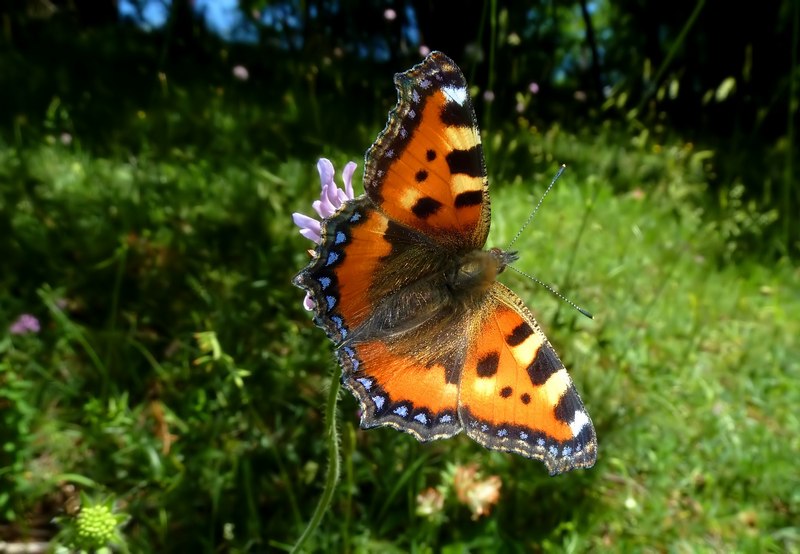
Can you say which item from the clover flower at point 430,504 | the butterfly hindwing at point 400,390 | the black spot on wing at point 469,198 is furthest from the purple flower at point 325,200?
the clover flower at point 430,504

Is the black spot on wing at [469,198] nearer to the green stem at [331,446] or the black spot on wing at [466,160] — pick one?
the black spot on wing at [466,160]

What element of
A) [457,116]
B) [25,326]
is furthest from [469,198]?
[25,326]

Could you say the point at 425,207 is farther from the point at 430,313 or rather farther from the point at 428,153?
the point at 430,313

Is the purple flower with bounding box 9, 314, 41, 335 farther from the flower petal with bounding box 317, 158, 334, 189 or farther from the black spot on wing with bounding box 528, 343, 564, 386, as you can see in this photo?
the black spot on wing with bounding box 528, 343, 564, 386

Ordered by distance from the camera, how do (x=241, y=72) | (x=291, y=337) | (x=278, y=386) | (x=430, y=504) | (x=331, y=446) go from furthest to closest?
(x=241, y=72), (x=291, y=337), (x=278, y=386), (x=430, y=504), (x=331, y=446)

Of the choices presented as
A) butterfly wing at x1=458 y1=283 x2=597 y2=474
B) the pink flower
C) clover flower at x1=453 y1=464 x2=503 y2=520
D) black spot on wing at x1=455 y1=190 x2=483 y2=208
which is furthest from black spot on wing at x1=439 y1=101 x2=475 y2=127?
the pink flower

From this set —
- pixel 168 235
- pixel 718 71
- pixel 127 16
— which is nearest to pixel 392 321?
pixel 168 235

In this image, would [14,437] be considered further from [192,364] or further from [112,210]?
[112,210]
